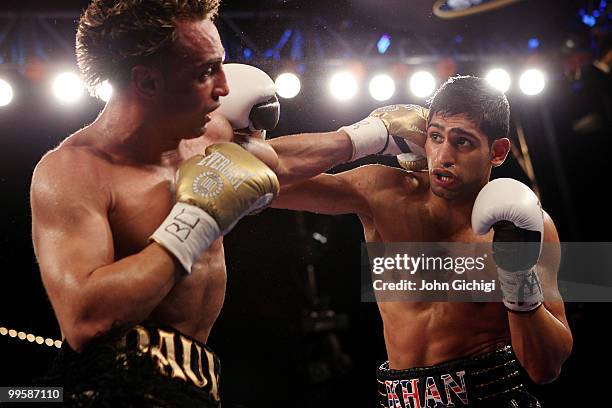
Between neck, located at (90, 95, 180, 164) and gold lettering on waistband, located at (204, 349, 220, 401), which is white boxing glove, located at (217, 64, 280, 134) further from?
gold lettering on waistband, located at (204, 349, 220, 401)

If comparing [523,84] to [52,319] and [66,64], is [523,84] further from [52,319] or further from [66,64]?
[52,319]

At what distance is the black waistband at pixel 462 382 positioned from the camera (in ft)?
7.42

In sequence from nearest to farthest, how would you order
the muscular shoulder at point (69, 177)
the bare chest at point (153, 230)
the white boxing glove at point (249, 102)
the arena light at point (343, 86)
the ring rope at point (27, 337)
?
the muscular shoulder at point (69, 177) → the bare chest at point (153, 230) → the white boxing glove at point (249, 102) → the ring rope at point (27, 337) → the arena light at point (343, 86)

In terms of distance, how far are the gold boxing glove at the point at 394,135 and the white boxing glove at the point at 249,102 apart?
0.33 metres

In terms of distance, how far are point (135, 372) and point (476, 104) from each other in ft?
4.49

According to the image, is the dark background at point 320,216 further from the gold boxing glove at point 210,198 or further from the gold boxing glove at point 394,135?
the gold boxing glove at point 210,198

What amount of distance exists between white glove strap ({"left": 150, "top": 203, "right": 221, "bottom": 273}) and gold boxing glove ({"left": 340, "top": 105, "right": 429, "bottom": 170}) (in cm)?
83

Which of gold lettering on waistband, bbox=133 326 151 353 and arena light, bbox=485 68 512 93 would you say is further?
arena light, bbox=485 68 512 93

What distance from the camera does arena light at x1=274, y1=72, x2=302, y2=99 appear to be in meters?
2.91

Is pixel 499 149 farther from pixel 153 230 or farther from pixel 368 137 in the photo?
pixel 153 230

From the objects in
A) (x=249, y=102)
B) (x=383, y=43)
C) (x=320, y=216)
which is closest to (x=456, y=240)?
(x=249, y=102)

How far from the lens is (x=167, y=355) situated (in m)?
1.65

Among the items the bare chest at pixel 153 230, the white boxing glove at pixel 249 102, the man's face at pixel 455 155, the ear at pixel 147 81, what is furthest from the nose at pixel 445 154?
the ear at pixel 147 81

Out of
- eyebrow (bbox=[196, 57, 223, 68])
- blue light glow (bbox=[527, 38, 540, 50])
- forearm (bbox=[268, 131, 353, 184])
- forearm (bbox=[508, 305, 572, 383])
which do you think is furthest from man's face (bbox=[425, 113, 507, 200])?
blue light glow (bbox=[527, 38, 540, 50])
